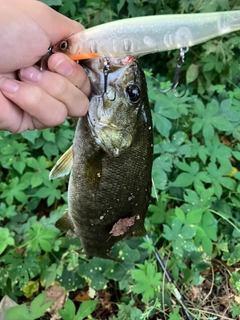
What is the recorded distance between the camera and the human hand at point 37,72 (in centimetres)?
129

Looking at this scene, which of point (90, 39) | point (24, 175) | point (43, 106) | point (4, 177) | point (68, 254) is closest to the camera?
point (90, 39)

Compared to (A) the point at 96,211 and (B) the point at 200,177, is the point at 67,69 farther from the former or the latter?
(B) the point at 200,177

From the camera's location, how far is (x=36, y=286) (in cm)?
238

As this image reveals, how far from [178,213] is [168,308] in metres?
0.59

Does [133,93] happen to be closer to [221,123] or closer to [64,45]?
[64,45]

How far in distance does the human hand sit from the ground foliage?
85cm

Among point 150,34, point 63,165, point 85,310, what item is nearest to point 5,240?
point 85,310

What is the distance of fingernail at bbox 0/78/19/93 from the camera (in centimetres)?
129

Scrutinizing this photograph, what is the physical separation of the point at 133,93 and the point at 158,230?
1.38 metres

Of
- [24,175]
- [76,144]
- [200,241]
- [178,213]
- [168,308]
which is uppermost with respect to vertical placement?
[76,144]

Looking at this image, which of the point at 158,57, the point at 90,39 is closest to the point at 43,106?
the point at 90,39

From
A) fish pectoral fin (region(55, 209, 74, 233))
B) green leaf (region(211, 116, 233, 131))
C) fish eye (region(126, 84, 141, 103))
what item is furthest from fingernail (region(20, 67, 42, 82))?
green leaf (region(211, 116, 233, 131))

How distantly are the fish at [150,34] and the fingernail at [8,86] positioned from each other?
21cm

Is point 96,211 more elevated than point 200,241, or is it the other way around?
point 96,211
